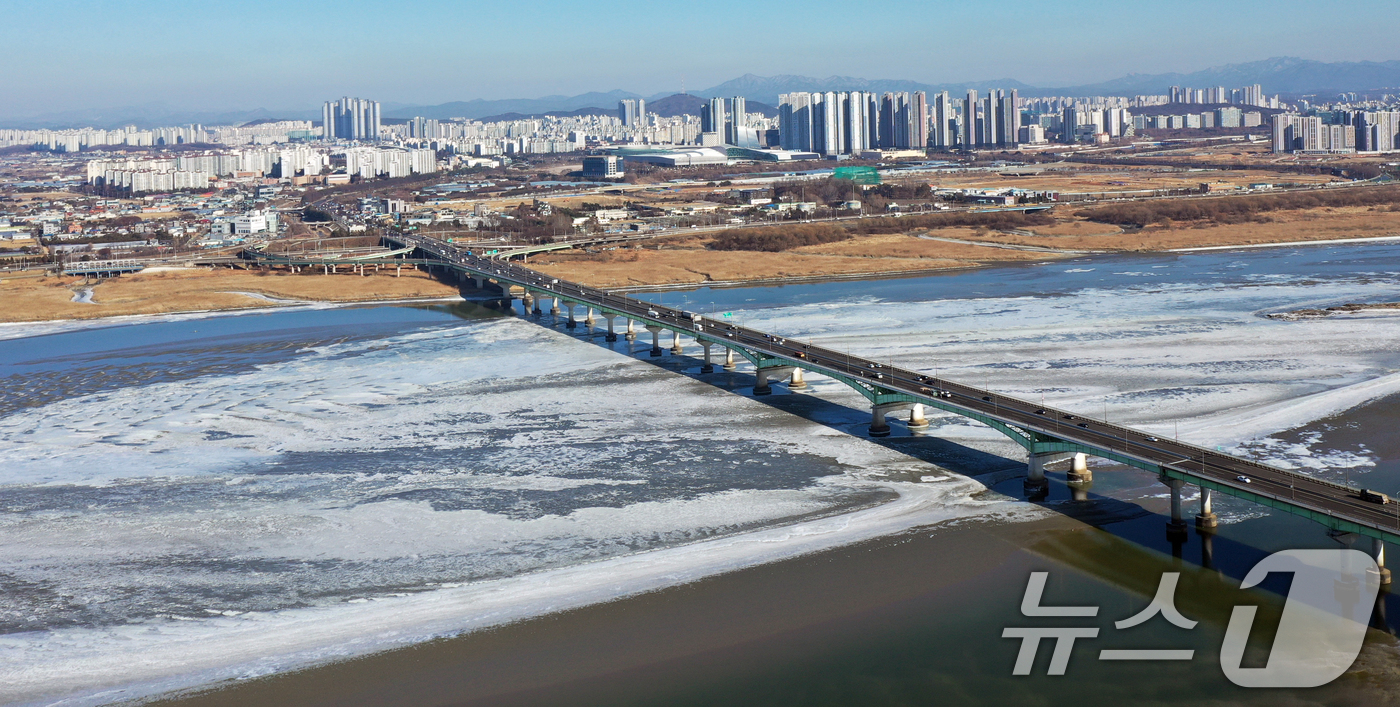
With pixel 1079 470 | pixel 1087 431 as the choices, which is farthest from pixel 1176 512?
pixel 1087 431

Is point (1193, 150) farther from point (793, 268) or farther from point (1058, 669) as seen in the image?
point (1058, 669)

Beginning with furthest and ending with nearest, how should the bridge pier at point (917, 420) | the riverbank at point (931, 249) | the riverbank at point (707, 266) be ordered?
the riverbank at point (931, 249), the riverbank at point (707, 266), the bridge pier at point (917, 420)

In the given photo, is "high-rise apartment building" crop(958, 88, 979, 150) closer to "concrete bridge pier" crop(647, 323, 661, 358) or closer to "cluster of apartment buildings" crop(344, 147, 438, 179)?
"cluster of apartment buildings" crop(344, 147, 438, 179)

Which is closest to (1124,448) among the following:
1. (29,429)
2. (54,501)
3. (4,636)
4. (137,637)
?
(137,637)

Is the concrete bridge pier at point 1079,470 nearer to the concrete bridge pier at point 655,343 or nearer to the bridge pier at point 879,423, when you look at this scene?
the bridge pier at point 879,423

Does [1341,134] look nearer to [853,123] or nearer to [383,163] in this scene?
[853,123]

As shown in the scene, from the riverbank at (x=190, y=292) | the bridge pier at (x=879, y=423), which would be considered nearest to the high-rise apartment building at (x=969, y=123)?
the riverbank at (x=190, y=292)

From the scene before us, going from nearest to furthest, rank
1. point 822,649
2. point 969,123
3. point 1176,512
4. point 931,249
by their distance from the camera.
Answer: point 822,649 → point 1176,512 → point 931,249 → point 969,123

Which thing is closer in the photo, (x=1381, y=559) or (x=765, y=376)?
(x=1381, y=559)
